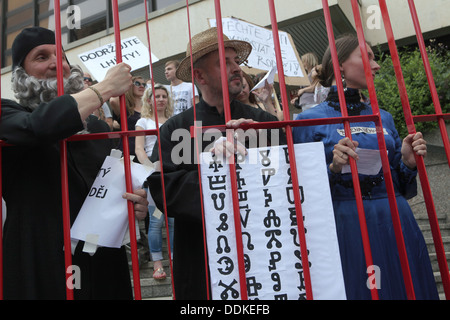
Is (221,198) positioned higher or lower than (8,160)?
lower

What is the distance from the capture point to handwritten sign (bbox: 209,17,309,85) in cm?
418

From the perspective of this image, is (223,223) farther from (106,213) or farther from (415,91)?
(415,91)

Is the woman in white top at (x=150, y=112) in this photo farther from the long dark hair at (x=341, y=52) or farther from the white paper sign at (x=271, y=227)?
the white paper sign at (x=271, y=227)

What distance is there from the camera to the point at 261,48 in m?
4.37

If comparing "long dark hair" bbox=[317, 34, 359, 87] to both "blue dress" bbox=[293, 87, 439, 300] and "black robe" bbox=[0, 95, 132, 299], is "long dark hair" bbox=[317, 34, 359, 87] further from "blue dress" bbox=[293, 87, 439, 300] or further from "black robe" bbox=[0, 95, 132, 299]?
"black robe" bbox=[0, 95, 132, 299]

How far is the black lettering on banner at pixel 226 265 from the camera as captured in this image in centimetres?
159

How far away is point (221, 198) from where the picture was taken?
163 cm

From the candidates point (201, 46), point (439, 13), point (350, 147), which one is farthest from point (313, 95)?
point (439, 13)

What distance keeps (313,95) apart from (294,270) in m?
2.93

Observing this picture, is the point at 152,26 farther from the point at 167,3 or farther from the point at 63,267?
the point at 63,267

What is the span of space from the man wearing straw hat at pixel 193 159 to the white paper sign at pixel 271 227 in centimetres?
12

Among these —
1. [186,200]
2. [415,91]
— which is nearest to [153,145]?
[186,200]

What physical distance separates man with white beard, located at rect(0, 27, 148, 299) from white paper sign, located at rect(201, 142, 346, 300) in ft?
1.23

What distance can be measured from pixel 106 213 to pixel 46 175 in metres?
0.39
